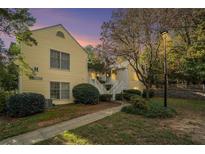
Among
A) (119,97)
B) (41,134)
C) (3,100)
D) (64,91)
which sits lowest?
(41,134)

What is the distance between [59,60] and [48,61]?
996mm

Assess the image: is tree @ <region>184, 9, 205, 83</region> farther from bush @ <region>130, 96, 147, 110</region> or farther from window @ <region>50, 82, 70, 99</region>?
window @ <region>50, 82, 70, 99</region>

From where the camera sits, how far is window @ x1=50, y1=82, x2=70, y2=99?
1431 centimetres

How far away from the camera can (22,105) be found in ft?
35.1

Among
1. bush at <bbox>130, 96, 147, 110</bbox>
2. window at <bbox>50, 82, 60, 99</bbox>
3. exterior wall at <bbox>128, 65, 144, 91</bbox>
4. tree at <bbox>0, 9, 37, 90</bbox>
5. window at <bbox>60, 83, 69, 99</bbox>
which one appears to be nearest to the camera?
tree at <bbox>0, 9, 37, 90</bbox>

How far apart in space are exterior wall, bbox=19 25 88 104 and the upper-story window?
24 cm

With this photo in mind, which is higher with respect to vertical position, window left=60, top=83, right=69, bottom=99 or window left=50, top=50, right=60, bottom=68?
window left=50, top=50, right=60, bottom=68

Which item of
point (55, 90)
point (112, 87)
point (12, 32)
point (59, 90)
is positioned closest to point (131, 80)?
point (112, 87)

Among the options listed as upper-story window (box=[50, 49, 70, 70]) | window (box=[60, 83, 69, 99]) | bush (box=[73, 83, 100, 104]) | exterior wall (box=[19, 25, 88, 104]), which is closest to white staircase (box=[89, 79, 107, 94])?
exterior wall (box=[19, 25, 88, 104])

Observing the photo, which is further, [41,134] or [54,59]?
[54,59]

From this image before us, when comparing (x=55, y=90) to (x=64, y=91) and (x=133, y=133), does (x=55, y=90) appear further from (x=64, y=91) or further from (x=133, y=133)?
(x=133, y=133)

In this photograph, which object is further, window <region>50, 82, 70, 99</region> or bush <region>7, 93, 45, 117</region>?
window <region>50, 82, 70, 99</region>

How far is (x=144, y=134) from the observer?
22.6 feet
